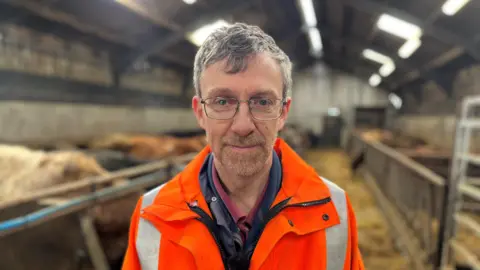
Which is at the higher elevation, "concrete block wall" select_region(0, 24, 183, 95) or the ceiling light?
"concrete block wall" select_region(0, 24, 183, 95)

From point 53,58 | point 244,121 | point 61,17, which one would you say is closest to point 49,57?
point 53,58

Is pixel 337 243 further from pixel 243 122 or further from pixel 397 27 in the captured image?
pixel 397 27

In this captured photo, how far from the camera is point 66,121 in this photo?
626cm

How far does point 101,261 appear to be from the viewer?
245 cm

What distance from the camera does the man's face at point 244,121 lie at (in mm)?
1080

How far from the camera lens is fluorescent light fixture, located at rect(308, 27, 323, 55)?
37.6ft

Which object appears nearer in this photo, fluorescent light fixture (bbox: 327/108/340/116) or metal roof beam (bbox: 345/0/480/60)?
metal roof beam (bbox: 345/0/480/60)

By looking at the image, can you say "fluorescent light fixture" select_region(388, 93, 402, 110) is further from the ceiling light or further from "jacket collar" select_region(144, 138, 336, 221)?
"jacket collar" select_region(144, 138, 336, 221)

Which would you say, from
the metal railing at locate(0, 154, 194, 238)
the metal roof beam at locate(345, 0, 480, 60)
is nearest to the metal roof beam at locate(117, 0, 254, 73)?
the metal roof beam at locate(345, 0, 480, 60)

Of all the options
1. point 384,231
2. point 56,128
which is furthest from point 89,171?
point 384,231

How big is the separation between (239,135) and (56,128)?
6110 mm

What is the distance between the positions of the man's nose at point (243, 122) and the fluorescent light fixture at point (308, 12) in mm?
7657

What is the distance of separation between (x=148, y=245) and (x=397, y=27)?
24.5 ft

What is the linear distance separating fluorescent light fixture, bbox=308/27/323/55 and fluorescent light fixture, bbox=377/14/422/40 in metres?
3.54
